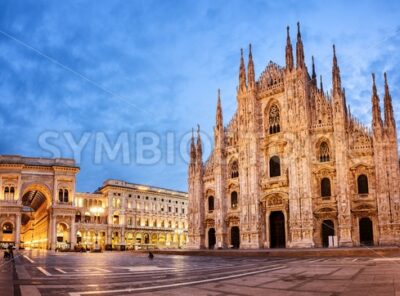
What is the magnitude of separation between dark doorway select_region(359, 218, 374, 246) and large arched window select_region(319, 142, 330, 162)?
751cm

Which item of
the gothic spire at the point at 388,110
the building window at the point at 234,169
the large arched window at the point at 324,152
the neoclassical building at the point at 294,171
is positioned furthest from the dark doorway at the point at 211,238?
the gothic spire at the point at 388,110

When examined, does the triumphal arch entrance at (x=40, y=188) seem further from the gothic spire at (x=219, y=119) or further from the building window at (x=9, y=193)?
the gothic spire at (x=219, y=119)

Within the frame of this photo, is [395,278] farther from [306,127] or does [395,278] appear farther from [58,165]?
[58,165]

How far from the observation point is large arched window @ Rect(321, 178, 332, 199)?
42.8 m

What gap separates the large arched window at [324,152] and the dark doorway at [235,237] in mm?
14244

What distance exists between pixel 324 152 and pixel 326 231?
8.71 meters

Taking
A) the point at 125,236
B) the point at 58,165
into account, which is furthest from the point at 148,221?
the point at 58,165

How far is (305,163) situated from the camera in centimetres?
4347

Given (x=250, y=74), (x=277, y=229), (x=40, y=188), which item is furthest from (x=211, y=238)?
(x=40, y=188)

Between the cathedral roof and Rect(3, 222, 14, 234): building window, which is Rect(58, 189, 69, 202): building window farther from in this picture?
the cathedral roof

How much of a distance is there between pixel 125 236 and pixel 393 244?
195ft

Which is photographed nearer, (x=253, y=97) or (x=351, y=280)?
(x=351, y=280)

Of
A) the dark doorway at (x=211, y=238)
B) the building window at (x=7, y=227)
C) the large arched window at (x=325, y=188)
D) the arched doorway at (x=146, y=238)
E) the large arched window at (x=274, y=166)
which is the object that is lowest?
the arched doorway at (x=146, y=238)

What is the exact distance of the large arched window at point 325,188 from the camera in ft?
140
